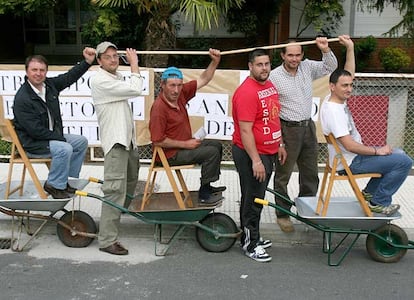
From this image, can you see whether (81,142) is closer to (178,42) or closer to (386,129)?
(386,129)

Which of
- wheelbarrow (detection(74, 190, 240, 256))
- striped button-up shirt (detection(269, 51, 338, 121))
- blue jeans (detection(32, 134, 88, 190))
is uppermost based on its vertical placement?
striped button-up shirt (detection(269, 51, 338, 121))

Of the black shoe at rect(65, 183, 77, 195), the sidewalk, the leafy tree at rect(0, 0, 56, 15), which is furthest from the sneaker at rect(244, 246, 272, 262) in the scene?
the leafy tree at rect(0, 0, 56, 15)

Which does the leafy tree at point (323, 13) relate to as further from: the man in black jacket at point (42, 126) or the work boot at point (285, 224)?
the man in black jacket at point (42, 126)

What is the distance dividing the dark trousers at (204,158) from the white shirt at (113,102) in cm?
49

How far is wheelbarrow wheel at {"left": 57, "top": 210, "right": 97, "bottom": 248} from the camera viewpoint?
4.70 m

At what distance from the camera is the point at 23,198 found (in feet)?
15.3

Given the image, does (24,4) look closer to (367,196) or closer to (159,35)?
(159,35)

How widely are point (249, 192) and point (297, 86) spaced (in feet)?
3.65

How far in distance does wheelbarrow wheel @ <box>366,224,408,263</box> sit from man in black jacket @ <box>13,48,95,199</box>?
2774 mm

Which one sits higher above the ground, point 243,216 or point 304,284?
point 243,216

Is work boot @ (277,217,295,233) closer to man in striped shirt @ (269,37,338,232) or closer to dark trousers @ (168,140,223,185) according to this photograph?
man in striped shirt @ (269,37,338,232)

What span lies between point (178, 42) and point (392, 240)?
12.2 metres

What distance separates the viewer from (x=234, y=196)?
612cm

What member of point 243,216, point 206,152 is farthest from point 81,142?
point 243,216
